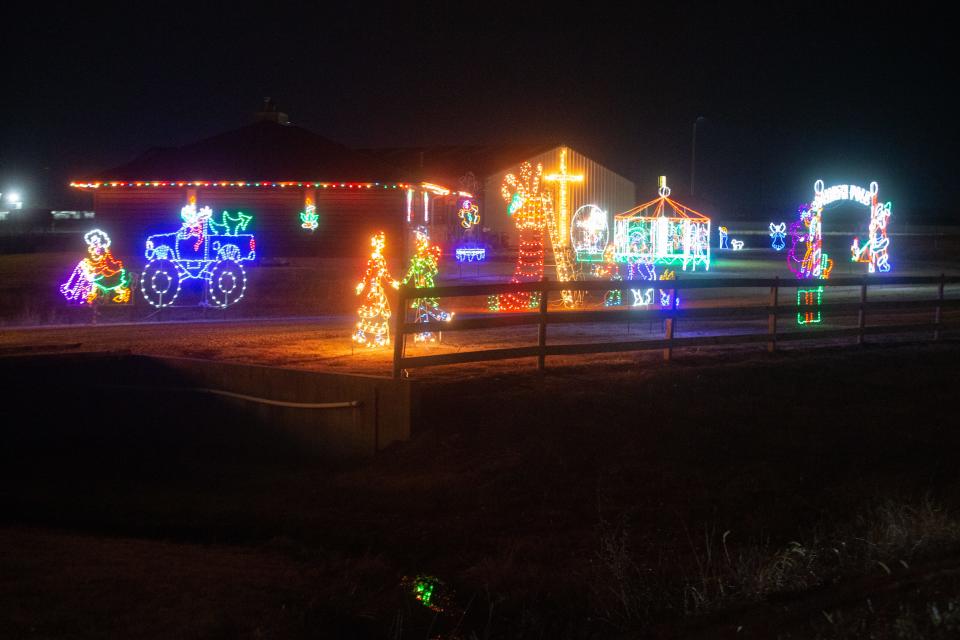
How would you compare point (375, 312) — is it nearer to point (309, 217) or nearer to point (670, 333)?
point (670, 333)

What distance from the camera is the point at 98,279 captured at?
23406 millimetres

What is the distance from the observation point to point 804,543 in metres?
8.28

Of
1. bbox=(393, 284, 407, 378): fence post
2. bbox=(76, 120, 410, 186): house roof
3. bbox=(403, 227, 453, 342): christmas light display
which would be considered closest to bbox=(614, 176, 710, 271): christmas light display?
bbox=(76, 120, 410, 186): house roof

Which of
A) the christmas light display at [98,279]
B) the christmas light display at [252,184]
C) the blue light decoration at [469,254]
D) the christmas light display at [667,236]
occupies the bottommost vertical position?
the christmas light display at [98,279]

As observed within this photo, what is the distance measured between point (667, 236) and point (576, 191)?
15970 mm

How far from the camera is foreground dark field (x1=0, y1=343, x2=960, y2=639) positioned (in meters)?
6.84

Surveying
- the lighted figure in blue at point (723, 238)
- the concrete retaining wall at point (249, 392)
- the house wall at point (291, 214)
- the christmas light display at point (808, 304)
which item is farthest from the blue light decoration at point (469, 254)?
the lighted figure in blue at point (723, 238)

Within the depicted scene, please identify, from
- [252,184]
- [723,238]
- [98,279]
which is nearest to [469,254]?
[252,184]

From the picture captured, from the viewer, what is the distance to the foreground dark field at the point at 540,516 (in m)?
6.84

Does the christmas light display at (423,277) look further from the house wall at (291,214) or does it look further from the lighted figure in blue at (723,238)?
the lighted figure in blue at (723,238)

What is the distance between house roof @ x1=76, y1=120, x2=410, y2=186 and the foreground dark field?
2337 cm

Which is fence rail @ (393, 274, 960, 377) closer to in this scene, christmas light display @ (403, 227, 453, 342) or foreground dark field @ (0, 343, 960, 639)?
foreground dark field @ (0, 343, 960, 639)

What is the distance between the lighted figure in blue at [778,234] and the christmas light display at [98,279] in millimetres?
45320

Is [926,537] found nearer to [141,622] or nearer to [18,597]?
[141,622]
